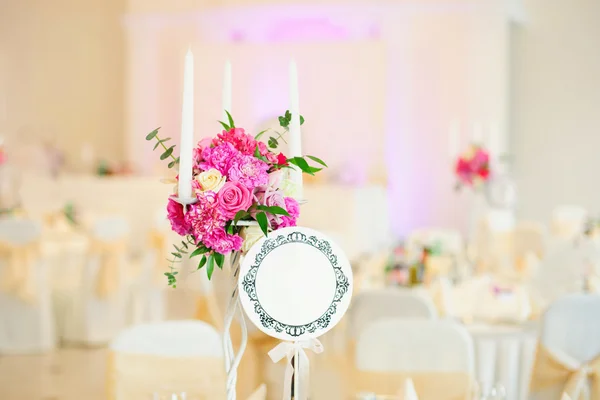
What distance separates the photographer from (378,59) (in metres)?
11.3

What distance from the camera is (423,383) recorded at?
3.03 meters

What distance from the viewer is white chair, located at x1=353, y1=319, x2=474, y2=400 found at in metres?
3.03

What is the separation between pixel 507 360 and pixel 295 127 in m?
2.46

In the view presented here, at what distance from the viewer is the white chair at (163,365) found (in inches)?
113

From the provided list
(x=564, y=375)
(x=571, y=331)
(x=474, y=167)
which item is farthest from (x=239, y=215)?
(x=474, y=167)

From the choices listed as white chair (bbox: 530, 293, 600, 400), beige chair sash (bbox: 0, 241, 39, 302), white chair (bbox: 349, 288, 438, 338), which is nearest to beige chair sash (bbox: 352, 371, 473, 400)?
white chair (bbox: 530, 293, 600, 400)

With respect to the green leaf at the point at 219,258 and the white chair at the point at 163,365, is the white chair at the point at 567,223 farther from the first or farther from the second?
the green leaf at the point at 219,258

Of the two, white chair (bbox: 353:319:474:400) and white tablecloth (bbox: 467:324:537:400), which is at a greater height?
white chair (bbox: 353:319:474:400)

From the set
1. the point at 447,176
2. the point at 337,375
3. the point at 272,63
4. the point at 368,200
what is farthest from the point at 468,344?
the point at 272,63

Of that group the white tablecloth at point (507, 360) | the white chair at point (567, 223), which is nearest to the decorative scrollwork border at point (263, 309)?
the white tablecloth at point (507, 360)

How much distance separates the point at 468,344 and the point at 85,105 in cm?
1128

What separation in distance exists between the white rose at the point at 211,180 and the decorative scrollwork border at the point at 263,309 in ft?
0.50

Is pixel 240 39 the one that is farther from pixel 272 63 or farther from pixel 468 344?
pixel 468 344

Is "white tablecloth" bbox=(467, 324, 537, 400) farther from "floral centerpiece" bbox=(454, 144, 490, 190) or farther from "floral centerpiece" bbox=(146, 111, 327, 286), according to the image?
"floral centerpiece" bbox=(454, 144, 490, 190)
